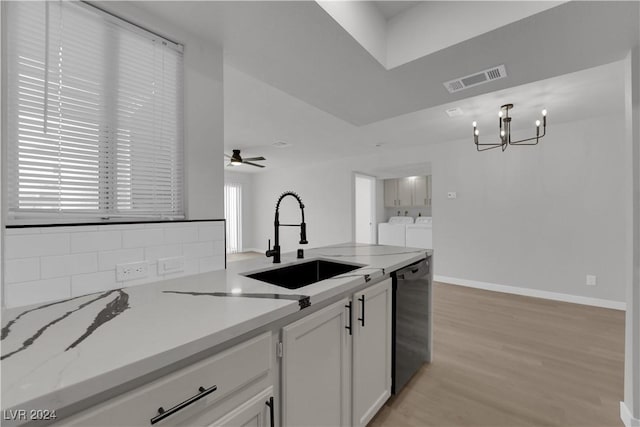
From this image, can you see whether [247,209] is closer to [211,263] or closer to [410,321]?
[211,263]

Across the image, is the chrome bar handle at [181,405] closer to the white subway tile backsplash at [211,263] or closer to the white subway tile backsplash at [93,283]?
the white subway tile backsplash at [93,283]

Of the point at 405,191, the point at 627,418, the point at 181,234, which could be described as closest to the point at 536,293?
the point at 627,418

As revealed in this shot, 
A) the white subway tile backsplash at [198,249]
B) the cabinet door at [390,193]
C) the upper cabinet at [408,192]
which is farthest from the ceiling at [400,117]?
the cabinet door at [390,193]

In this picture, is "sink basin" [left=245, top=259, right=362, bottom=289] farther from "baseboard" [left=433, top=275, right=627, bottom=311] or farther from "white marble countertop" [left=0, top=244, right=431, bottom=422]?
"baseboard" [left=433, top=275, right=627, bottom=311]

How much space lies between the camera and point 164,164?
4.84 ft

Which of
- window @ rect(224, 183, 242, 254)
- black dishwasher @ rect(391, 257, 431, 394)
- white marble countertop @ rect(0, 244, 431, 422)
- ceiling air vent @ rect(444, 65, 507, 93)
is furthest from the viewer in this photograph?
window @ rect(224, 183, 242, 254)

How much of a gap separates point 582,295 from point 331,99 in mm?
4180

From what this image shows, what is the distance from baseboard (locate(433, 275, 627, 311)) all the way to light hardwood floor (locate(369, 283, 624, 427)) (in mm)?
130

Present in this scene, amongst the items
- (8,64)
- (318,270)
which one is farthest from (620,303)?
(8,64)

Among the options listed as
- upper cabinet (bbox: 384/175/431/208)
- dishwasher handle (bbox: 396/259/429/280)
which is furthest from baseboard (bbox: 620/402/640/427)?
upper cabinet (bbox: 384/175/431/208)

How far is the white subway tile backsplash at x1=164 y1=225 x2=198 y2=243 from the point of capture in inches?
56.1

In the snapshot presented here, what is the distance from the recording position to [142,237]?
52.4 inches

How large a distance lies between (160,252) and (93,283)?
29 centimetres

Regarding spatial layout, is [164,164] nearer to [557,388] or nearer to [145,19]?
[145,19]
